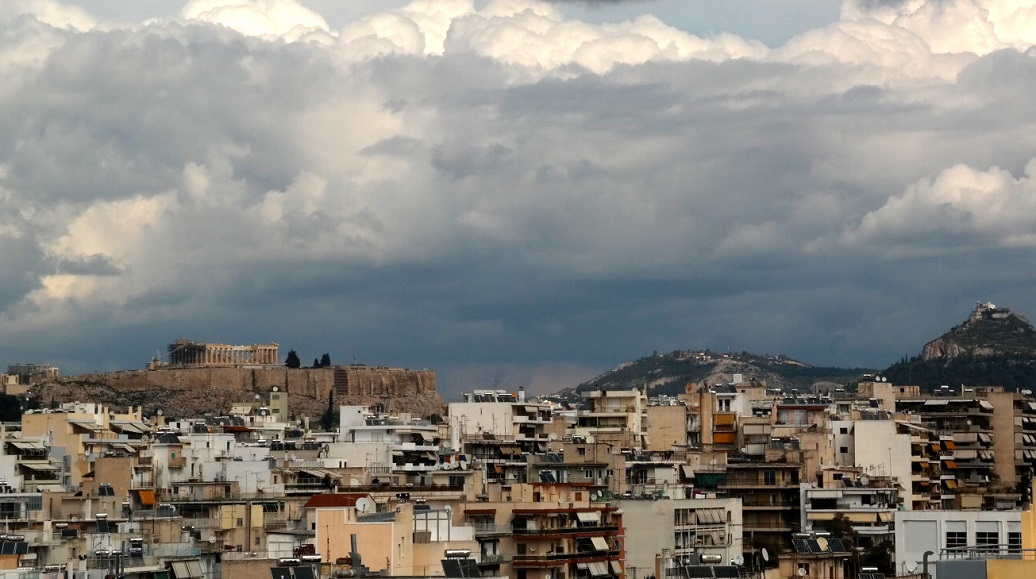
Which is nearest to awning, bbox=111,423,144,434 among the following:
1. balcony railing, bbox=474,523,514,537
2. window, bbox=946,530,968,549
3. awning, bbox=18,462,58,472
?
awning, bbox=18,462,58,472

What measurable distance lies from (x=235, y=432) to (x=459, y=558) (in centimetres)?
6186

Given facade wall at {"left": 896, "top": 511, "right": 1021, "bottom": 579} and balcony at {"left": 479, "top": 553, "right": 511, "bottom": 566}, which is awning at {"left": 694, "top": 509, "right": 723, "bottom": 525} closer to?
balcony at {"left": 479, "top": 553, "right": 511, "bottom": 566}

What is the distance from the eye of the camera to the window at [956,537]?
1951 inches

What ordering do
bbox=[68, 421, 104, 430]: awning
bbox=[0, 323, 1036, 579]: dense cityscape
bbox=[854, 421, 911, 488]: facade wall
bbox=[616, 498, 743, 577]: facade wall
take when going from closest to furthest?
bbox=[0, 323, 1036, 579]: dense cityscape < bbox=[616, 498, 743, 577]: facade wall < bbox=[854, 421, 911, 488]: facade wall < bbox=[68, 421, 104, 430]: awning

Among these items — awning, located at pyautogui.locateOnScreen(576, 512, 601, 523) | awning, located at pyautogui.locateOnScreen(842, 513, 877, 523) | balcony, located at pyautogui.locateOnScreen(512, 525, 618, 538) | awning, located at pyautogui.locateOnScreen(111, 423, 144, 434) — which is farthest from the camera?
awning, located at pyautogui.locateOnScreen(111, 423, 144, 434)

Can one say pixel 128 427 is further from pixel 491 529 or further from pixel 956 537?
pixel 956 537

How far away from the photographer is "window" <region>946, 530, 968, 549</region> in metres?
49.6

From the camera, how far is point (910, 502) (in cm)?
9275

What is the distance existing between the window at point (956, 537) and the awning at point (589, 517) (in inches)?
635

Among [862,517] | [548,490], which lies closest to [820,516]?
[862,517]

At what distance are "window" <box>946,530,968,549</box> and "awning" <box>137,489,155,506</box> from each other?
32748 mm

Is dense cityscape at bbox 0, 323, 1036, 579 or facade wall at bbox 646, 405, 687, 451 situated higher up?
facade wall at bbox 646, 405, 687, 451

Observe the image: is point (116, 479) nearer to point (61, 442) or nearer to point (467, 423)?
point (61, 442)

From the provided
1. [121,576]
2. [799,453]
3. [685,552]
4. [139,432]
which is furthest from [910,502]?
[121,576]
